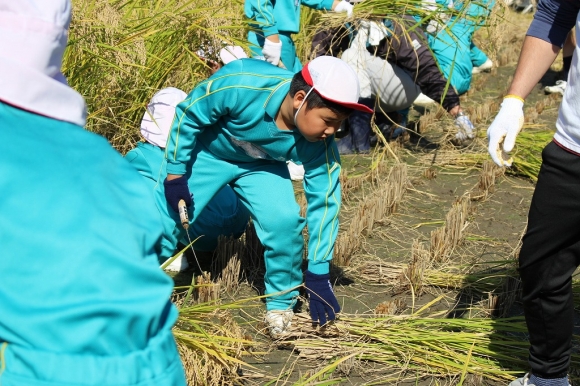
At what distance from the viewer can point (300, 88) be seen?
3020 mm

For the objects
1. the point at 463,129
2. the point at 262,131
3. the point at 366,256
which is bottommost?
the point at 366,256

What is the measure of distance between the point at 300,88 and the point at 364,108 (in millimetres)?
253

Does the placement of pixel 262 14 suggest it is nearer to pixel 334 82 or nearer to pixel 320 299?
pixel 334 82

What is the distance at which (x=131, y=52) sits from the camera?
12.9ft

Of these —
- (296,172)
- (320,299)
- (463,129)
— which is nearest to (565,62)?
(463,129)

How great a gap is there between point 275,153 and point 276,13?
6.70 feet

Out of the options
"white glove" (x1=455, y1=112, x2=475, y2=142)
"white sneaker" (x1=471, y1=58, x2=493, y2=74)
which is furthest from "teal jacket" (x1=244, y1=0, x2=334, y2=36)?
"white sneaker" (x1=471, y1=58, x2=493, y2=74)

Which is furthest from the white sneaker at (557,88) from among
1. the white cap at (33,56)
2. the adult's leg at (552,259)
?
the white cap at (33,56)

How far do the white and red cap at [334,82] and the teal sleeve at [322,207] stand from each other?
29cm

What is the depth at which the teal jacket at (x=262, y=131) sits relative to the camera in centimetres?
314

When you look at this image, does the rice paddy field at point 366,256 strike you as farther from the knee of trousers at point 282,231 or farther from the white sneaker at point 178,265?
the knee of trousers at point 282,231

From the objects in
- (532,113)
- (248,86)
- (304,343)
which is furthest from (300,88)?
(532,113)

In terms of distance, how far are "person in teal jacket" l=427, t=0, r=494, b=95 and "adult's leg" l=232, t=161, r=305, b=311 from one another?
2.10m

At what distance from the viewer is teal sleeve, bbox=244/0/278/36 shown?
489 cm
